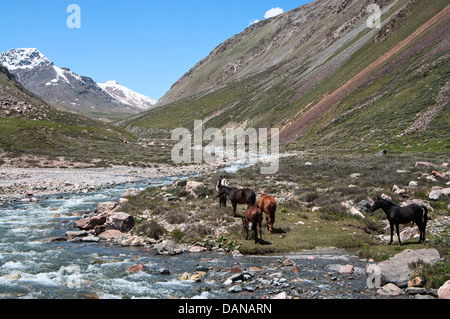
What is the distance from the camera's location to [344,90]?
86.8m

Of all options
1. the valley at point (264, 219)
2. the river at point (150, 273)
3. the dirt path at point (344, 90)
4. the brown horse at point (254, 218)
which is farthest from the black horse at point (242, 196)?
the dirt path at point (344, 90)

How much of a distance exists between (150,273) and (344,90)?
85.8 metres

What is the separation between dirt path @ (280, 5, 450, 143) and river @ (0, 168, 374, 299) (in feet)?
237

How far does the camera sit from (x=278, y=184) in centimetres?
2905

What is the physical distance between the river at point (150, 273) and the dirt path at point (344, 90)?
72.2 m

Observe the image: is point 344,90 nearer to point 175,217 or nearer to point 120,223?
point 175,217

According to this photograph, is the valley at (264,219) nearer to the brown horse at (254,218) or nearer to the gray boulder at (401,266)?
the gray boulder at (401,266)

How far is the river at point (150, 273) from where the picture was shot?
9.73 meters

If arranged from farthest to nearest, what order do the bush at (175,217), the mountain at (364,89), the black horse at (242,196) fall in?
the mountain at (364,89), the black horse at (242,196), the bush at (175,217)

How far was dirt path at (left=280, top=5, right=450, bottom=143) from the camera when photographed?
82.2 m

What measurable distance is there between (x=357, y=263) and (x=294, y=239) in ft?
11.6

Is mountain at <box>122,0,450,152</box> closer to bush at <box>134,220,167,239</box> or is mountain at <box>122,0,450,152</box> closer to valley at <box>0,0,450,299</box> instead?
valley at <box>0,0,450,299</box>

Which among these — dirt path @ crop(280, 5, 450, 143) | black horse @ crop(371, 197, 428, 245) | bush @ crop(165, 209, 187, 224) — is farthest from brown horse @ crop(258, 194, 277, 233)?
dirt path @ crop(280, 5, 450, 143)
